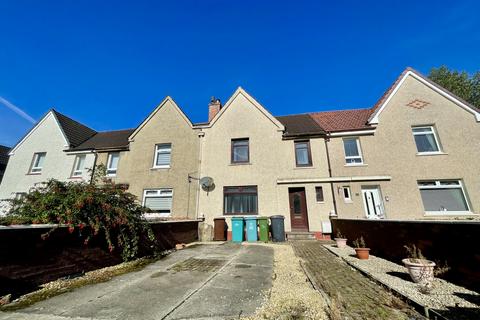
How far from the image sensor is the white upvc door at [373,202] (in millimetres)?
10989

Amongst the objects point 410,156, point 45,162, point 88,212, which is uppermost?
point 45,162

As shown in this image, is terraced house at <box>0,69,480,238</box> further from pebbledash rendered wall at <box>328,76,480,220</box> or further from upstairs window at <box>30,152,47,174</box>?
upstairs window at <box>30,152,47,174</box>

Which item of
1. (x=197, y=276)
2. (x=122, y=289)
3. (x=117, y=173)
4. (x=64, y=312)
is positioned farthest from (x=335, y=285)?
(x=117, y=173)

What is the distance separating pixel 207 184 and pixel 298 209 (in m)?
5.59

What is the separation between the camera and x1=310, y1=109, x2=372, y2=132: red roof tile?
42.8ft

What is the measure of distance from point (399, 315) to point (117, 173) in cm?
1570

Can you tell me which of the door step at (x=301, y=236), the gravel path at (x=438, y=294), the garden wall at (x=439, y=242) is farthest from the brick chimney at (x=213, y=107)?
the gravel path at (x=438, y=294)

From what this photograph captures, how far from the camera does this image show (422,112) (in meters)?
12.3

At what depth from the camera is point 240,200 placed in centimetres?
1227

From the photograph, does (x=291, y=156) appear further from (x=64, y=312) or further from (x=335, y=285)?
(x=64, y=312)

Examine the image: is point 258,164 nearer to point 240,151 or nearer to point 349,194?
point 240,151

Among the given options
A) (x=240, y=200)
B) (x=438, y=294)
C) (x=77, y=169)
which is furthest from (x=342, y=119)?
(x=77, y=169)

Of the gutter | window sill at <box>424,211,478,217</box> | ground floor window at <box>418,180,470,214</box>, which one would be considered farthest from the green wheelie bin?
ground floor window at <box>418,180,470,214</box>

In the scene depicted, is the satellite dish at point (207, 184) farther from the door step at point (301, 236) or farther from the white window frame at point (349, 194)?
the white window frame at point (349, 194)
